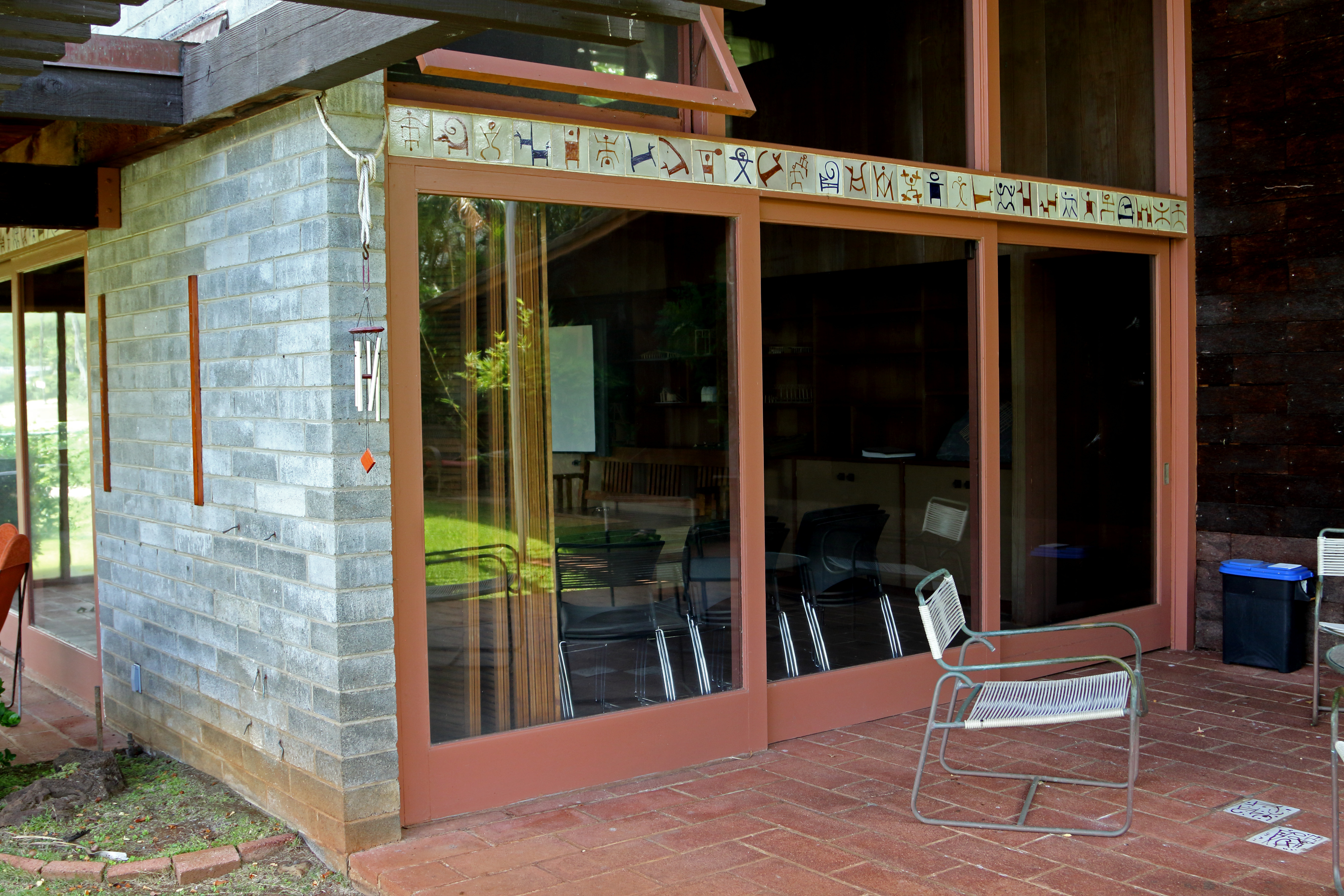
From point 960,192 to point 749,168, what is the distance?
3.97 ft

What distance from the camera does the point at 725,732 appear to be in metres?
4.44

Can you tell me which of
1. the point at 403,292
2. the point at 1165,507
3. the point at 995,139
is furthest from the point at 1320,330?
the point at 403,292

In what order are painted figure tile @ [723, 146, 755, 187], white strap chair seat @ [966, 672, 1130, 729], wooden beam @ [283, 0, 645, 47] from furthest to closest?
painted figure tile @ [723, 146, 755, 187] < white strap chair seat @ [966, 672, 1130, 729] < wooden beam @ [283, 0, 645, 47]

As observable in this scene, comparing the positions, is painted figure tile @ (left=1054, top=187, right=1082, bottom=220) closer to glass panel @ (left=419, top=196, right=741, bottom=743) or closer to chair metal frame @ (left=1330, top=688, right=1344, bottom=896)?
glass panel @ (left=419, top=196, right=741, bottom=743)

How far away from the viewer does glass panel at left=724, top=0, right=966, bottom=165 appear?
4859 millimetres

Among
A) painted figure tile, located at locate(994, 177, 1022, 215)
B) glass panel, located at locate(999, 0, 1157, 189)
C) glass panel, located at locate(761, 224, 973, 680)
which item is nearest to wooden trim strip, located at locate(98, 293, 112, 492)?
glass panel, located at locate(761, 224, 973, 680)

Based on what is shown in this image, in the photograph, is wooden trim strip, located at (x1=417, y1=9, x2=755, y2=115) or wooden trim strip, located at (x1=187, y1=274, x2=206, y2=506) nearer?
wooden trim strip, located at (x1=417, y1=9, x2=755, y2=115)

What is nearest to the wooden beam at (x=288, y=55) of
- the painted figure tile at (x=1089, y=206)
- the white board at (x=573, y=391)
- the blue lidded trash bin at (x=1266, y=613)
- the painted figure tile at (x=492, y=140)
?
Answer: the painted figure tile at (x=492, y=140)

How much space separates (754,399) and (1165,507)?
2.91m

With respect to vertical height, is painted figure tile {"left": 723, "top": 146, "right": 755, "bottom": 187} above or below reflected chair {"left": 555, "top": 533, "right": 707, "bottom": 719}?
above

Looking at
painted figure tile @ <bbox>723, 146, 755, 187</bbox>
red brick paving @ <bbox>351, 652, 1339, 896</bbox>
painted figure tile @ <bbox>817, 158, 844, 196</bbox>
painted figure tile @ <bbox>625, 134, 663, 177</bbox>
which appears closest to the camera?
red brick paving @ <bbox>351, 652, 1339, 896</bbox>

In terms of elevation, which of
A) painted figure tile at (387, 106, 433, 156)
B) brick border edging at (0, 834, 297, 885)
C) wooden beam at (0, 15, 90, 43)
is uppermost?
wooden beam at (0, 15, 90, 43)

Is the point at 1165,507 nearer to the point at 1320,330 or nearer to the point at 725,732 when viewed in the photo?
the point at 1320,330

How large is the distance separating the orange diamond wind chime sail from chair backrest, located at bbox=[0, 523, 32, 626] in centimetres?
194
